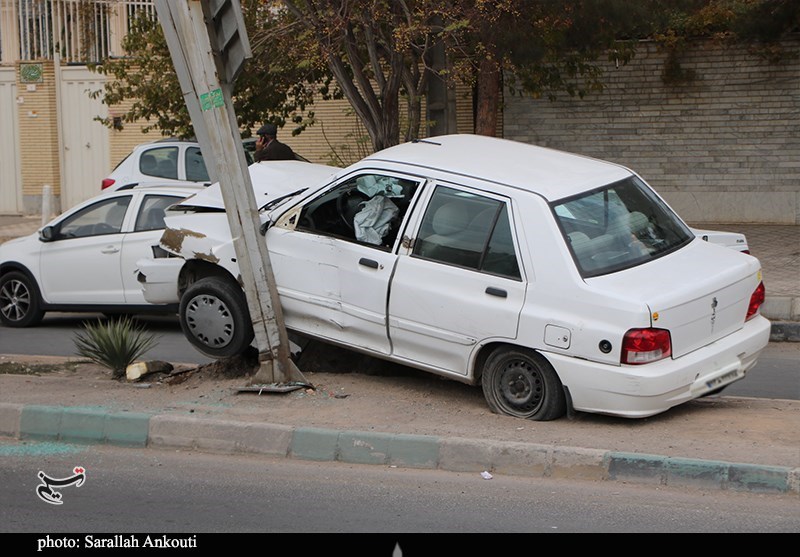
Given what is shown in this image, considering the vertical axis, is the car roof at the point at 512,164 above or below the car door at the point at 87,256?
above

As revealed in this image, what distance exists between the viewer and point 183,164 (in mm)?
14609

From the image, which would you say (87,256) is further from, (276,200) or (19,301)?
(276,200)

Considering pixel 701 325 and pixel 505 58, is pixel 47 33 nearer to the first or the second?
pixel 505 58

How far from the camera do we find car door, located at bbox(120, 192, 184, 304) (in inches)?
438

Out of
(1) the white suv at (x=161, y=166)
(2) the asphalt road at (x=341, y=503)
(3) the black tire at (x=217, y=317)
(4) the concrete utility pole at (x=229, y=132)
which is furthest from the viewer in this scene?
(1) the white suv at (x=161, y=166)

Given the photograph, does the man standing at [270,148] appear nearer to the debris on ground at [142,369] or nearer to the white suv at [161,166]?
the white suv at [161,166]

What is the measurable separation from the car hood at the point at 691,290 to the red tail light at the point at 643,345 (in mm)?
61

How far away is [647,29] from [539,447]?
11358 millimetres

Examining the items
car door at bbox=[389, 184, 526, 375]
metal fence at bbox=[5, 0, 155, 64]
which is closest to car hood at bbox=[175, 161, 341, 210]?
car door at bbox=[389, 184, 526, 375]

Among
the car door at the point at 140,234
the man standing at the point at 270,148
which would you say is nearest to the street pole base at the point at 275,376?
the car door at the point at 140,234

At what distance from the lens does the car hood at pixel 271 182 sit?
8530 millimetres

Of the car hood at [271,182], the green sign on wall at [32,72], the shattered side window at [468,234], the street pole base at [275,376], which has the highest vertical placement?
the green sign on wall at [32,72]

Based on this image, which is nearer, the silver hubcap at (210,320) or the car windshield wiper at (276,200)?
the silver hubcap at (210,320)

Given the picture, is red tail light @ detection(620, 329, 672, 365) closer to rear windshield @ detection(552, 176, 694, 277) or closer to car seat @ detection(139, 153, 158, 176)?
rear windshield @ detection(552, 176, 694, 277)
